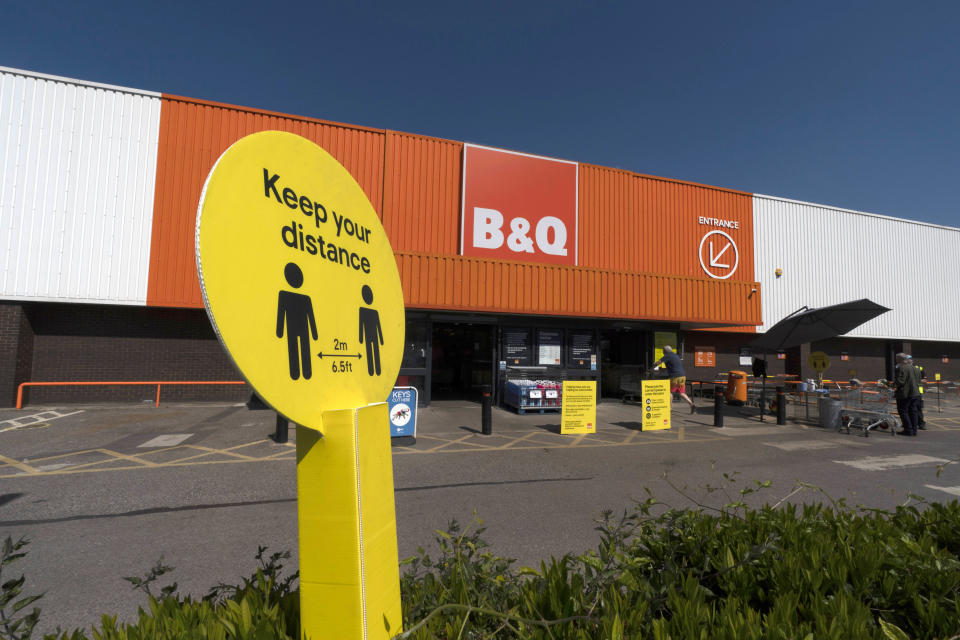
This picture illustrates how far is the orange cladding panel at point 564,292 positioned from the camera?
11.7 meters

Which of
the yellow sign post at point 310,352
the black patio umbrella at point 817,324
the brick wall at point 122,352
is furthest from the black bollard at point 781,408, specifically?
the brick wall at point 122,352

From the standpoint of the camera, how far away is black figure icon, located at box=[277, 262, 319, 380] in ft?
4.23

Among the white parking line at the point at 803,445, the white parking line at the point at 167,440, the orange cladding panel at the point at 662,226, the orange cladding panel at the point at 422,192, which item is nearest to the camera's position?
the white parking line at the point at 167,440

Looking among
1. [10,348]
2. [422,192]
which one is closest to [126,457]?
[10,348]

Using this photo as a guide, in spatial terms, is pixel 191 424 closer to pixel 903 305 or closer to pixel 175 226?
pixel 175 226

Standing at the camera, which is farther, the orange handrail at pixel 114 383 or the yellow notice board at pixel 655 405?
the orange handrail at pixel 114 383

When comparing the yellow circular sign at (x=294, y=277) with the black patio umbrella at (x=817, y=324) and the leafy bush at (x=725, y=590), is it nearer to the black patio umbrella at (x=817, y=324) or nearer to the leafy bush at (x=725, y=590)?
the leafy bush at (x=725, y=590)

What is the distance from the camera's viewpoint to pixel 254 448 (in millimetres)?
7445

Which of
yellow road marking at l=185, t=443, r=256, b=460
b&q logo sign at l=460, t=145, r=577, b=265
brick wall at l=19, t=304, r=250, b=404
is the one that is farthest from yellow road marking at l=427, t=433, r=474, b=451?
brick wall at l=19, t=304, r=250, b=404

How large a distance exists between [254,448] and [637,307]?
10931mm

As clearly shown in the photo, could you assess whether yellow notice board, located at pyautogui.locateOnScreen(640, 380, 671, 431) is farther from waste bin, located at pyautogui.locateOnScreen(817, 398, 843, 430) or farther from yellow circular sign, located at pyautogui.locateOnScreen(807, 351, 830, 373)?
yellow circular sign, located at pyautogui.locateOnScreen(807, 351, 830, 373)

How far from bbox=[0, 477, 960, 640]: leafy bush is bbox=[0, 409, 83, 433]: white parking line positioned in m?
10.9

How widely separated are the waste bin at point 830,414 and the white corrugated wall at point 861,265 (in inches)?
348

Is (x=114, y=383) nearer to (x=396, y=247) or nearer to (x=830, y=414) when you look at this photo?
(x=396, y=247)
